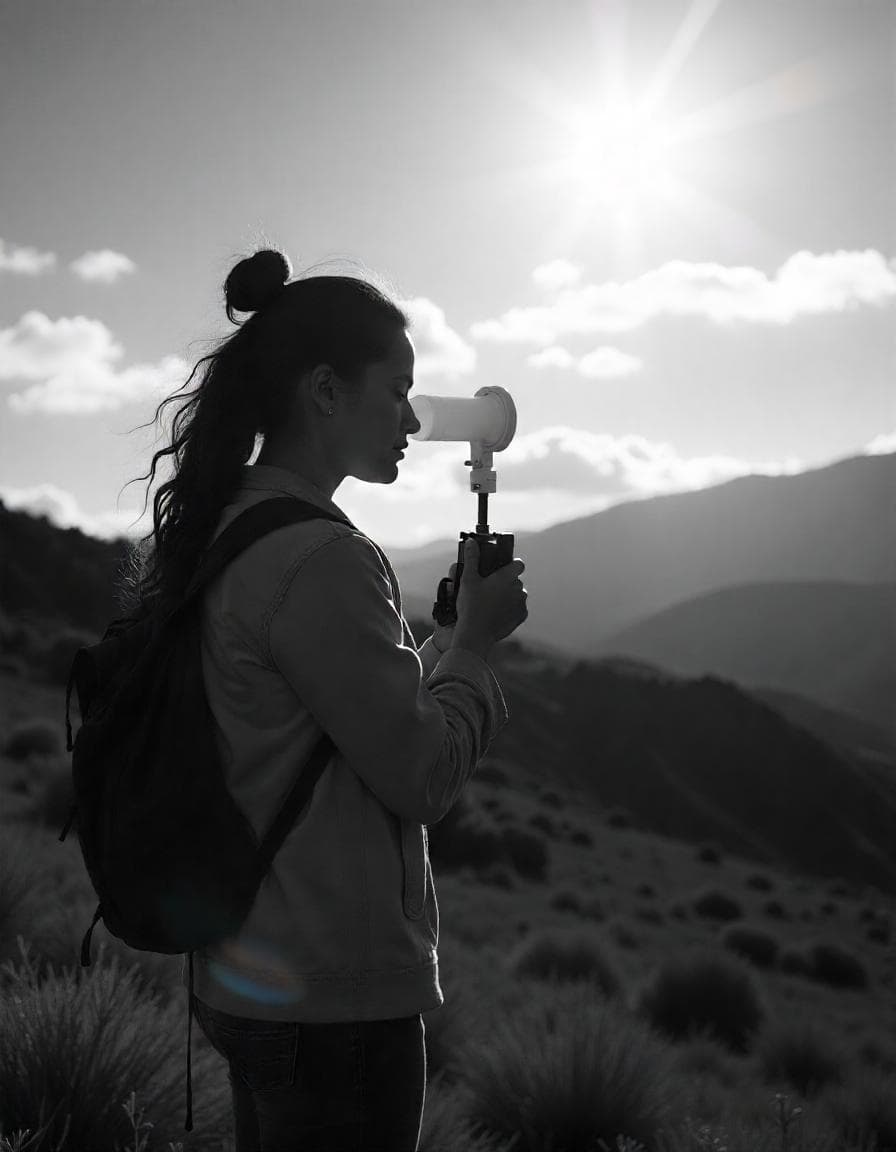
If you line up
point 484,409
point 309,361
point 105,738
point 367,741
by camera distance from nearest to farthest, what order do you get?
point 367,741 < point 105,738 < point 309,361 < point 484,409

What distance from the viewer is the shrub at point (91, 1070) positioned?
3.27 metres

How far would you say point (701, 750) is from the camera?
44094mm

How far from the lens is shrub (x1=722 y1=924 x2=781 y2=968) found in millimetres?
14180

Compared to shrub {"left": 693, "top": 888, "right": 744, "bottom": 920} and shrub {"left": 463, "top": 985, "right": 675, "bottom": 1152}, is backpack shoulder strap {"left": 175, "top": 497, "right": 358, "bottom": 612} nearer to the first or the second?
shrub {"left": 463, "top": 985, "right": 675, "bottom": 1152}

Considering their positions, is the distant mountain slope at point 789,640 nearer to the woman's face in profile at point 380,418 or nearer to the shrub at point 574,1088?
the shrub at point 574,1088

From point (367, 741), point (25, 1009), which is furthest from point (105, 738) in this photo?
point (25, 1009)

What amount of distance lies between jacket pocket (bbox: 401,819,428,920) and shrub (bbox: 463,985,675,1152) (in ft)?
11.5

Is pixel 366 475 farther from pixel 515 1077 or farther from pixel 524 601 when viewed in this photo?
pixel 515 1077

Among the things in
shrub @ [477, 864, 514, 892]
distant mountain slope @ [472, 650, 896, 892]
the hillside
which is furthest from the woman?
distant mountain slope @ [472, 650, 896, 892]

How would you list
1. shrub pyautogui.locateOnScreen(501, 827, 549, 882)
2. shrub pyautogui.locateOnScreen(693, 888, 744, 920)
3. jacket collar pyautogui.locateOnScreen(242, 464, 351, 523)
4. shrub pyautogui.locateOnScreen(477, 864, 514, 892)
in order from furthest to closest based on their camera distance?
1. shrub pyautogui.locateOnScreen(693, 888, 744, 920)
2. shrub pyautogui.locateOnScreen(501, 827, 549, 882)
3. shrub pyautogui.locateOnScreen(477, 864, 514, 892)
4. jacket collar pyautogui.locateOnScreen(242, 464, 351, 523)

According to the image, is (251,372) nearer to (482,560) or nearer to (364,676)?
(482,560)

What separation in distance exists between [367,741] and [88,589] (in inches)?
1020

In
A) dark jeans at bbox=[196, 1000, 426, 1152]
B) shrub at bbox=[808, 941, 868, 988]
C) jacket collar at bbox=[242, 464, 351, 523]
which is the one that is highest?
jacket collar at bbox=[242, 464, 351, 523]

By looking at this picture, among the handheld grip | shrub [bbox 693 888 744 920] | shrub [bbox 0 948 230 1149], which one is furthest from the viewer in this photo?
shrub [bbox 693 888 744 920]
